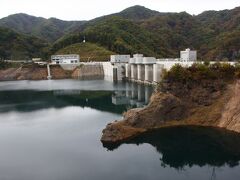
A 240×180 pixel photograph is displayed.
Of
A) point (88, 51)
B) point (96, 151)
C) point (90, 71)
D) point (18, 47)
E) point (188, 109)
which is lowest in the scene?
point (96, 151)

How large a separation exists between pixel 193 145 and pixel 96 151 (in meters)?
11.4

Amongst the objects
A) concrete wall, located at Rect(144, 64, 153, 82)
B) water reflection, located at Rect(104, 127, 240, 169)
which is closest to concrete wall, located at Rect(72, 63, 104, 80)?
concrete wall, located at Rect(144, 64, 153, 82)

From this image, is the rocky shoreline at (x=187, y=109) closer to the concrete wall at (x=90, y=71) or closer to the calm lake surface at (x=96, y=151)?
the calm lake surface at (x=96, y=151)

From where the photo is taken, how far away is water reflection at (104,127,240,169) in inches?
1318

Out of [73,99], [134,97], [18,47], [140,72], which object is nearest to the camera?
[134,97]

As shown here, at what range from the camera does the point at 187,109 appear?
4681cm

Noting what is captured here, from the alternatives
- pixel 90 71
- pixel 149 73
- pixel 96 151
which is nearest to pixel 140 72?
Result: pixel 149 73

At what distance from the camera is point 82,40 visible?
16212cm

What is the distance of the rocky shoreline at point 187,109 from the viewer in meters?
42.7

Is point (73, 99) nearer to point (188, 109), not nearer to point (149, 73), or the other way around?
point (149, 73)

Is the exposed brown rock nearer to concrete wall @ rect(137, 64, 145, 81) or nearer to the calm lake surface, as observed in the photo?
the calm lake surface

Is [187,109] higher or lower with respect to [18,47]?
lower

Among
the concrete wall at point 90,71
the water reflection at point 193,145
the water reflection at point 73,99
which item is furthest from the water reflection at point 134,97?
the concrete wall at point 90,71

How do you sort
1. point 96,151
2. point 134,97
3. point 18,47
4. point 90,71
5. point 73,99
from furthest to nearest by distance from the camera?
point 18,47, point 90,71, point 73,99, point 134,97, point 96,151
